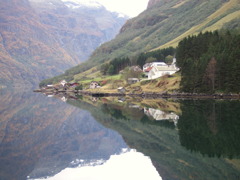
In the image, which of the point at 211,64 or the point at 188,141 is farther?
the point at 211,64

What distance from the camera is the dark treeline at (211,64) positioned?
8862cm

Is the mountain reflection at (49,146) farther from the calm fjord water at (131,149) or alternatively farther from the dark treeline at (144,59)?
the dark treeline at (144,59)

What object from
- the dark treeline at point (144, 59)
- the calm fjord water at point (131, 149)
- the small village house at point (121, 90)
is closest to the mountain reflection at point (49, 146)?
the calm fjord water at point (131, 149)

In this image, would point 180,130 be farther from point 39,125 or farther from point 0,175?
point 39,125

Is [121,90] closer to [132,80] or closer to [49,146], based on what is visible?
[132,80]

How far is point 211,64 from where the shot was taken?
92.4 meters

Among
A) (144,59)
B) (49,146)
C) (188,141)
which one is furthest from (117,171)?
(144,59)

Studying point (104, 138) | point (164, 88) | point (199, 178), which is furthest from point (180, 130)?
point (164, 88)

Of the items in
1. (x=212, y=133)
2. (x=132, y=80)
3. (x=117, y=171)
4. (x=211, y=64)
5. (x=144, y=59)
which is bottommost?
(x=117, y=171)

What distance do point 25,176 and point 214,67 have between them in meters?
72.1

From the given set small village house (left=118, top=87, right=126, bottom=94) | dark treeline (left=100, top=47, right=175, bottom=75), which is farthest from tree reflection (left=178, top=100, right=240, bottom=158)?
dark treeline (left=100, top=47, right=175, bottom=75)

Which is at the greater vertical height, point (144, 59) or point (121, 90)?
point (144, 59)

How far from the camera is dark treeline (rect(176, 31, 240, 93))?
88625 mm

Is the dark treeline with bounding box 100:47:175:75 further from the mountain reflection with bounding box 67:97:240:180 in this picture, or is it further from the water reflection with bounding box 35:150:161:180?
the water reflection with bounding box 35:150:161:180
